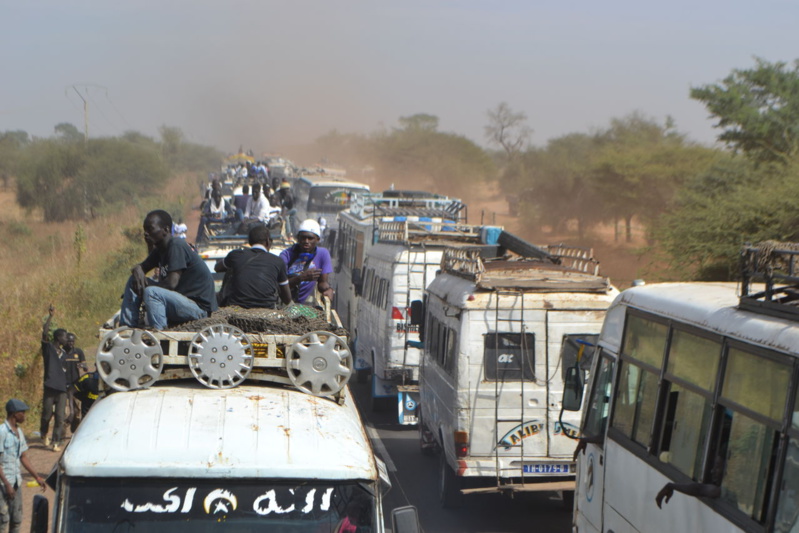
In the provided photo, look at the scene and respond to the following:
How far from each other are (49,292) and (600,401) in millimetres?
17437

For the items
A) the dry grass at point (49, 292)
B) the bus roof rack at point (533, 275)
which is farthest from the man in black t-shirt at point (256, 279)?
the dry grass at point (49, 292)

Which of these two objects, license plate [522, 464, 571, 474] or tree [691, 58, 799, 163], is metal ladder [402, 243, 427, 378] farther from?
tree [691, 58, 799, 163]

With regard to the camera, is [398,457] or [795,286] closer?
[795,286]

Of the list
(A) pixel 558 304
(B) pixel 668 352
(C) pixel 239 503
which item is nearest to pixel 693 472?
(B) pixel 668 352

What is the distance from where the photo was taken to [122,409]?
14.6 ft

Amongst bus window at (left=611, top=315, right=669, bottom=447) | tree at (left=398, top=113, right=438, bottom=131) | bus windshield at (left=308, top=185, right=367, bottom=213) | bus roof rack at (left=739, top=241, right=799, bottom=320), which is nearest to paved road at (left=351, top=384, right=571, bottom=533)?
bus window at (left=611, top=315, right=669, bottom=447)

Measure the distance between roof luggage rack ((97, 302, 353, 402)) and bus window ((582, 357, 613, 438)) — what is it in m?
2.44

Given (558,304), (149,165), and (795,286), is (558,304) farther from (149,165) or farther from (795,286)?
(149,165)

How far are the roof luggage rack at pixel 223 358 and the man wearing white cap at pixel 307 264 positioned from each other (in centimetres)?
385

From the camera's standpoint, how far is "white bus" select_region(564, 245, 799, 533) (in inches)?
160

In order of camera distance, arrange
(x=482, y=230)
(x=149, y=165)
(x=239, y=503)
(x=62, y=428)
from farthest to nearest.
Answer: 1. (x=149, y=165)
2. (x=482, y=230)
3. (x=62, y=428)
4. (x=239, y=503)

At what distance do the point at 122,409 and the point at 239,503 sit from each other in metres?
0.81

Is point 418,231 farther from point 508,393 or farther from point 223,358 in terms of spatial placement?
point 223,358

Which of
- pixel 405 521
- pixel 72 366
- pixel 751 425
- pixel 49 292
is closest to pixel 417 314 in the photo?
pixel 72 366
